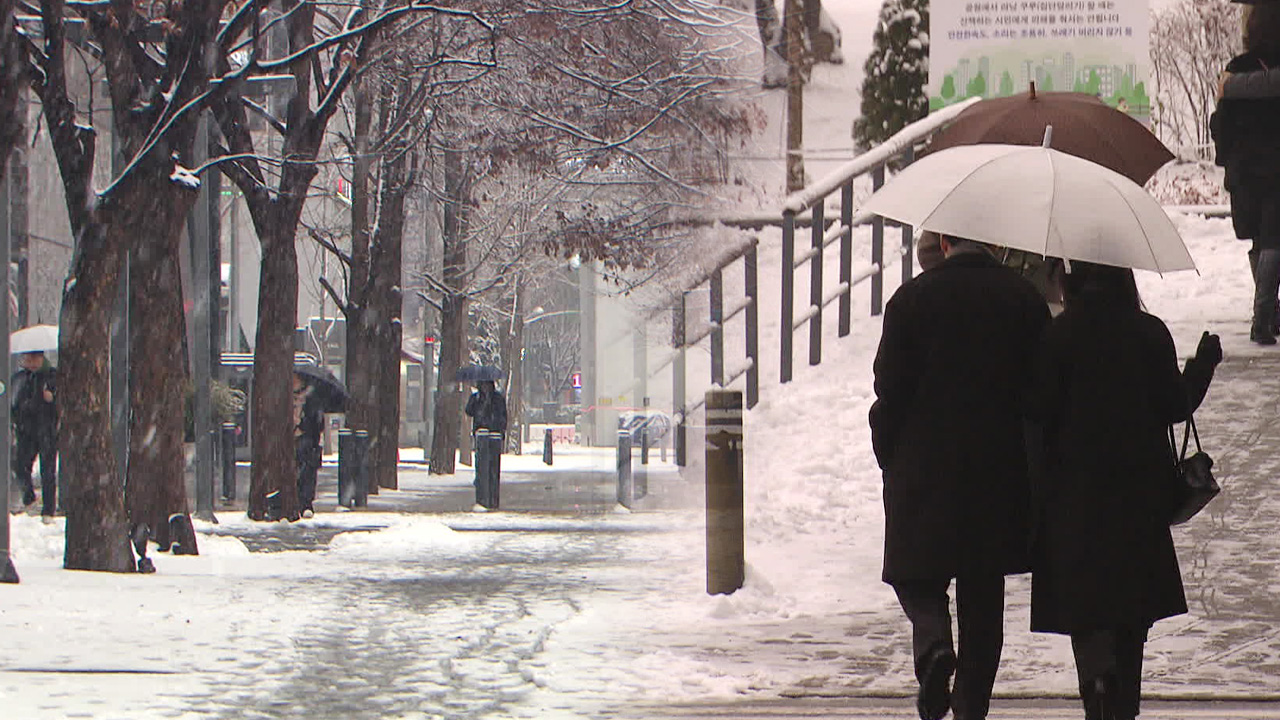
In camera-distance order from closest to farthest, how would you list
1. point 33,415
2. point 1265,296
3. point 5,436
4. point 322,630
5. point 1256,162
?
point 322,630 → point 5,436 → point 1256,162 → point 1265,296 → point 33,415

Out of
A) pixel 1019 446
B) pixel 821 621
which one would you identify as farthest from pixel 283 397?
pixel 1019 446

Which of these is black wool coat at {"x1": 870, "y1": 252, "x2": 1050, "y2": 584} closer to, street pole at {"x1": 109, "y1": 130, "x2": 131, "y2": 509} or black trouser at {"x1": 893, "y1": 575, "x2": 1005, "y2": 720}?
black trouser at {"x1": 893, "y1": 575, "x2": 1005, "y2": 720}

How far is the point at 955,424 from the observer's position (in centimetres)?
491

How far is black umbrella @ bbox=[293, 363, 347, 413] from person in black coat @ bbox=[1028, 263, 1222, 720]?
51.1 feet

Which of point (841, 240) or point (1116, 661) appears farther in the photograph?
point (841, 240)

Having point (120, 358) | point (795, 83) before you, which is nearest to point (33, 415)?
point (120, 358)

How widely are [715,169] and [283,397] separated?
6.94m

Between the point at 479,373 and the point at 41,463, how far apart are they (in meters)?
6.72

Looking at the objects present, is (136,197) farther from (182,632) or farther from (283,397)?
(283,397)

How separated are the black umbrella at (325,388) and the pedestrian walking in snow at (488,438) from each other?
148cm

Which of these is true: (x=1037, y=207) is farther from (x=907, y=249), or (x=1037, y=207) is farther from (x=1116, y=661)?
(x=907, y=249)

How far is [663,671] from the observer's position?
7188 mm

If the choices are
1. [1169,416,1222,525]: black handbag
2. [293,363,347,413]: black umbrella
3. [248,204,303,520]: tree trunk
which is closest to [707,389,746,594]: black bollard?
[1169,416,1222,525]: black handbag

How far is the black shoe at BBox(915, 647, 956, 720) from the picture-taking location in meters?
4.76
